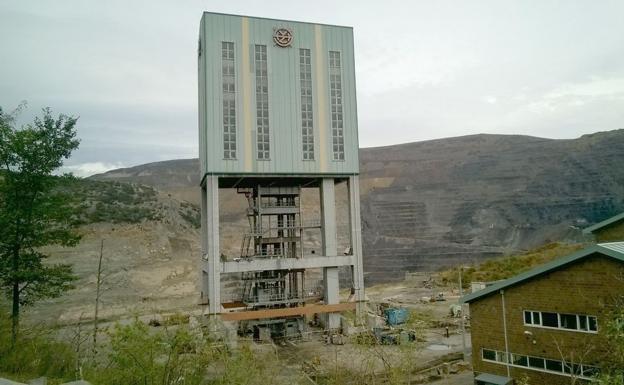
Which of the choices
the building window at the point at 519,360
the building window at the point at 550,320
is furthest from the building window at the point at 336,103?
the building window at the point at 550,320

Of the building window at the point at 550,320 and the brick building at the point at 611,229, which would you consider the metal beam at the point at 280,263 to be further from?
the building window at the point at 550,320

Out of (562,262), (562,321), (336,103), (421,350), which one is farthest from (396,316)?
(562,262)

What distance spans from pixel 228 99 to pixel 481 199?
77.1 meters

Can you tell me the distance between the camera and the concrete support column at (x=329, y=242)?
98.4ft

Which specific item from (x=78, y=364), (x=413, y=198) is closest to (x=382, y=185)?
(x=413, y=198)

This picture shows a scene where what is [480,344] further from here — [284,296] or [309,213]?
[309,213]

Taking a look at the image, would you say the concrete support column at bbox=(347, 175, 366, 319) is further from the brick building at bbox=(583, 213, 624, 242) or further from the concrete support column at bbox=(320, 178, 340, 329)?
the brick building at bbox=(583, 213, 624, 242)

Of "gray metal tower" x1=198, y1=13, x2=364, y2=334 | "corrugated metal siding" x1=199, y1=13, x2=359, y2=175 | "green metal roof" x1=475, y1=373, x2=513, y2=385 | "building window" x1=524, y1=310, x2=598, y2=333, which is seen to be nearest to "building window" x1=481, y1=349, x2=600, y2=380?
"green metal roof" x1=475, y1=373, x2=513, y2=385

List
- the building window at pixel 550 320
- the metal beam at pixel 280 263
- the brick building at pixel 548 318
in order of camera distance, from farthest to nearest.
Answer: the metal beam at pixel 280 263
the building window at pixel 550 320
the brick building at pixel 548 318

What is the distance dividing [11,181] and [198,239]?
53.7 meters

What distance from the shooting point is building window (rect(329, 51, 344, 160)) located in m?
30.2

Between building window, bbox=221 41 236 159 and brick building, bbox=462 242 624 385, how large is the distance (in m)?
16.8

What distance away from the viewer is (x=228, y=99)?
28.3 metres

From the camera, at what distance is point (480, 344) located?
1733cm
